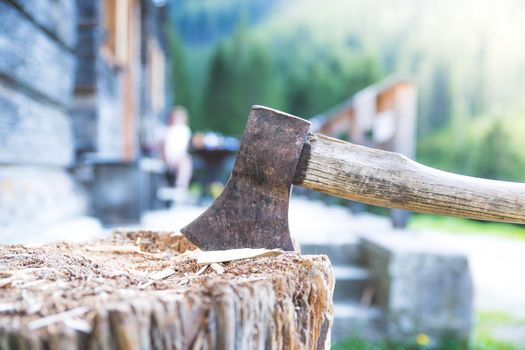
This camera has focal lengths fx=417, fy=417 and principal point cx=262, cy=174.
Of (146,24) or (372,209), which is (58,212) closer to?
(146,24)

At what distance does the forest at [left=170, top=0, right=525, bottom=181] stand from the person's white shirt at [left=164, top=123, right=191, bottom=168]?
348 inches

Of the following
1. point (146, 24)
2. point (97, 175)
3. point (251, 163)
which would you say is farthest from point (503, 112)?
point (251, 163)

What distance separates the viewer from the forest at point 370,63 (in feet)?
44.9

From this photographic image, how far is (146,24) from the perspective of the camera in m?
6.93

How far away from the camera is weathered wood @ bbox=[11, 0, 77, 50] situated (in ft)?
6.78

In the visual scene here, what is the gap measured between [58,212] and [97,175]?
0.73m

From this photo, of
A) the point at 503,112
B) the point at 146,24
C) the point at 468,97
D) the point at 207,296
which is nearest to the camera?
the point at 207,296

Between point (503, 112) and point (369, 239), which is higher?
point (503, 112)

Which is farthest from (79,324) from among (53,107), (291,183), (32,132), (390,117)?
(390,117)

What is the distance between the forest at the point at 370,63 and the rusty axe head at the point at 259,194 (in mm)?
11822

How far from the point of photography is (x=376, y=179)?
3.45 feet

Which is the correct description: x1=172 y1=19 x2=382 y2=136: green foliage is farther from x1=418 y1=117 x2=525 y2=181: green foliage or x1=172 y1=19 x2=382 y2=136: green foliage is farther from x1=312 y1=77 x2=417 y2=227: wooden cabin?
x1=312 y1=77 x2=417 y2=227: wooden cabin

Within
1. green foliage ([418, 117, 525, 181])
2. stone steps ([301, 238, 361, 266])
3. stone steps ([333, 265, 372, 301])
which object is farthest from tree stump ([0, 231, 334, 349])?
green foliage ([418, 117, 525, 181])

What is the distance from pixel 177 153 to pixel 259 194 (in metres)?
4.49
